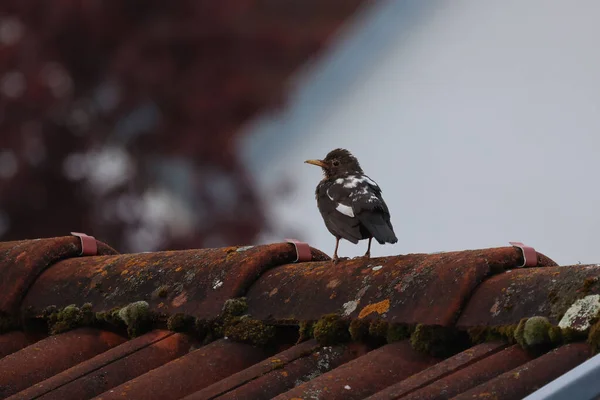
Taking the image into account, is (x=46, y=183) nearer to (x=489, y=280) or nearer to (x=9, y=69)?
(x=9, y=69)

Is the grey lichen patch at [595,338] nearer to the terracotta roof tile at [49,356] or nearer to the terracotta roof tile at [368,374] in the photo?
the terracotta roof tile at [368,374]

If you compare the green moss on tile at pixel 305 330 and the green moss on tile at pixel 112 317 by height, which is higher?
the green moss on tile at pixel 305 330

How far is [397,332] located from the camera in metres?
3.14

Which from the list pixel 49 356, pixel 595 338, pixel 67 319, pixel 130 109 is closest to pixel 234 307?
pixel 49 356

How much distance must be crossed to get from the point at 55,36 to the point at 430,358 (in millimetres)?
8811

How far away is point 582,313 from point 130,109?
345 inches

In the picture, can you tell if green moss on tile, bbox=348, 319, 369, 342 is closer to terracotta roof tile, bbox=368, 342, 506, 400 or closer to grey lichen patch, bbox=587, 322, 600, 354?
terracotta roof tile, bbox=368, 342, 506, 400

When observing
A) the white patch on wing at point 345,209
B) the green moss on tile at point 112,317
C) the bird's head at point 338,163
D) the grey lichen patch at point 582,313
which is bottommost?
the green moss on tile at point 112,317

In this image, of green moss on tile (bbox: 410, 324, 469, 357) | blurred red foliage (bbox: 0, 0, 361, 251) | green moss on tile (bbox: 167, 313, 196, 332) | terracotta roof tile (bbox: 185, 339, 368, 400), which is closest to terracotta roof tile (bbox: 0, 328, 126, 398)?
green moss on tile (bbox: 167, 313, 196, 332)

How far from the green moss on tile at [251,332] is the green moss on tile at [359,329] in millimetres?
312

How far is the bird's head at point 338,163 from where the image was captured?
16.6 feet

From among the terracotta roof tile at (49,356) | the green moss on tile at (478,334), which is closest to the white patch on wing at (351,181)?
the terracotta roof tile at (49,356)

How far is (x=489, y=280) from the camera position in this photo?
3.15m

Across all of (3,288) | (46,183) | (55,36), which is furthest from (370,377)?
(55,36)
